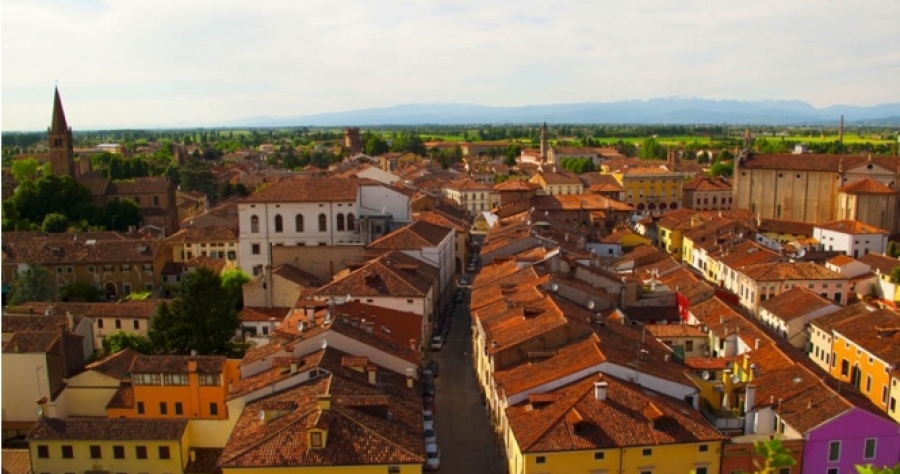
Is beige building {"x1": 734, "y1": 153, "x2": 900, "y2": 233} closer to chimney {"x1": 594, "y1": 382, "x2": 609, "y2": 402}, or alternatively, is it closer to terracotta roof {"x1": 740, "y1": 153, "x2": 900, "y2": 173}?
terracotta roof {"x1": 740, "y1": 153, "x2": 900, "y2": 173}

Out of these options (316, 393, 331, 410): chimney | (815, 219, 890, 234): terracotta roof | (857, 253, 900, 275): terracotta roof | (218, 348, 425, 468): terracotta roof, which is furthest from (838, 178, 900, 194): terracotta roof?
(316, 393, 331, 410): chimney

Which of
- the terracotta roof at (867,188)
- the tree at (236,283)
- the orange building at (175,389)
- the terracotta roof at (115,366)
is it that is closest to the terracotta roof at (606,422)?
the orange building at (175,389)

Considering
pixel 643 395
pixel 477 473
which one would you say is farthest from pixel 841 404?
pixel 477 473

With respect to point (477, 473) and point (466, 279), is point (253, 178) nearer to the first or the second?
point (466, 279)

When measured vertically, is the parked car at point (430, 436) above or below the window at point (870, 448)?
below

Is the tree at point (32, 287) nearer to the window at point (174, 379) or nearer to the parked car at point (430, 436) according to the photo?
the window at point (174, 379)

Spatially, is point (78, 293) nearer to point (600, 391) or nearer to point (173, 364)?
point (173, 364)
